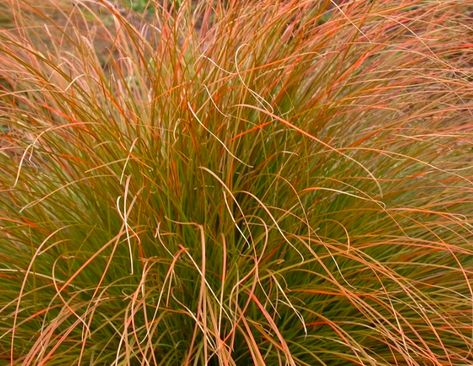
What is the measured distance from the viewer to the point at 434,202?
246cm

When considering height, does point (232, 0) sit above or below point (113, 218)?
above

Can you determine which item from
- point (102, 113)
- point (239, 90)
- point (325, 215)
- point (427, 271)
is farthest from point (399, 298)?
point (102, 113)

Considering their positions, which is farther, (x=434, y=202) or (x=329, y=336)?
(x=434, y=202)

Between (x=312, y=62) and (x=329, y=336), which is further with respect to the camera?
(x=312, y=62)

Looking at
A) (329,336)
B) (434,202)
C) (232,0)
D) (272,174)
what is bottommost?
(329,336)

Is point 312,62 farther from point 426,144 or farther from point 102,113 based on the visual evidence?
point 102,113

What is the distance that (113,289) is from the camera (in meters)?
2.29

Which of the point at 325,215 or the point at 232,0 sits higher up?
the point at 232,0

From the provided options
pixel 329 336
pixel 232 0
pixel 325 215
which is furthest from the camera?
pixel 232 0

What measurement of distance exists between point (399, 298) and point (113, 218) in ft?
2.65

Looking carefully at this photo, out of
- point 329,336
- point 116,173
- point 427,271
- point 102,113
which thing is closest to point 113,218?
point 116,173

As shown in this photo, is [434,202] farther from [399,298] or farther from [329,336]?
[329,336]

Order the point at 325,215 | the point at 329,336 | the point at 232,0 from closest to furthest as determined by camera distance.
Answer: the point at 329,336 → the point at 325,215 → the point at 232,0

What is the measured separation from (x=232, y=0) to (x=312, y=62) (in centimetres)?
31
